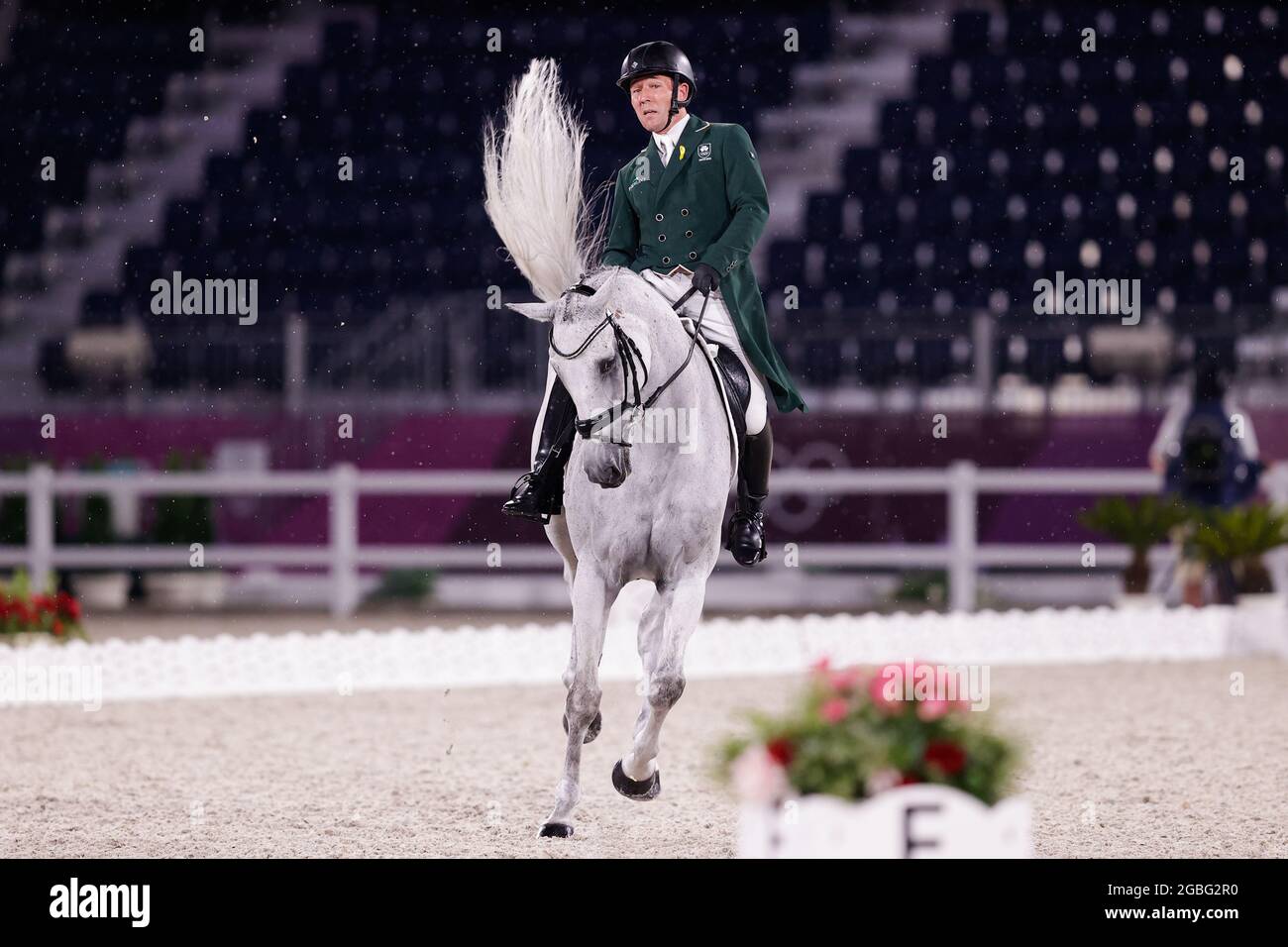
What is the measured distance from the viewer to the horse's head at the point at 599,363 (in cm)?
385

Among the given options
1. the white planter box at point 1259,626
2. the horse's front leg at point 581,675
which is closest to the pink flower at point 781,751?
the horse's front leg at point 581,675

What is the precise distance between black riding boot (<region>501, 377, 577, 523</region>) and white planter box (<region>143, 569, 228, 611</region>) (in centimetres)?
817

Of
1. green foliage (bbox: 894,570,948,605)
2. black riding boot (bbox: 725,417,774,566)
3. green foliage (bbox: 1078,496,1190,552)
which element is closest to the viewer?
black riding boot (bbox: 725,417,774,566)

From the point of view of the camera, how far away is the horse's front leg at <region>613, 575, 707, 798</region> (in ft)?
13.9

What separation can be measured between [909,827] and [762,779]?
1.02 ft

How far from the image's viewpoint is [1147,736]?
665cm

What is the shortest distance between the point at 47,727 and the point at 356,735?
139cm

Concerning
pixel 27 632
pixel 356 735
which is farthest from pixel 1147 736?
pixel 27 632

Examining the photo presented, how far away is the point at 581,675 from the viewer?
4273mm

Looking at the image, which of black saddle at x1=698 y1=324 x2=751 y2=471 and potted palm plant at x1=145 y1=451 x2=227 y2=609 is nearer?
black saddle at x1=698 y1=324 x2=751 y2=471

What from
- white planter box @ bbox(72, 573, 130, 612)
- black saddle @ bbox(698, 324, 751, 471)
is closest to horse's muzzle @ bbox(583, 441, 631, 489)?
black saddle @ bbox(698, 324, 751, 471)

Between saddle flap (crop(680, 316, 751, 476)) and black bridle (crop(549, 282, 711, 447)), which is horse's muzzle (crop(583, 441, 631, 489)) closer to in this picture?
black bridle (crop(549, 282, 711, 447))

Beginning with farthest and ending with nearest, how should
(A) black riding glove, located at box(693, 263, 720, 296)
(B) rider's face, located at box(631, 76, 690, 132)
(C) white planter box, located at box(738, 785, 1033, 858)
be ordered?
(B) rider's face, located at box(631, 76, 690, 132)
(A) black riding glove, located at box(693, 263, 720, 296)
(C) white planter box, located at box(738, 785, 1033, 858)

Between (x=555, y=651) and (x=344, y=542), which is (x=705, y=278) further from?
(x=344, y=542)
